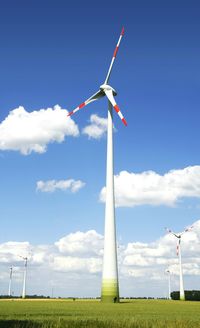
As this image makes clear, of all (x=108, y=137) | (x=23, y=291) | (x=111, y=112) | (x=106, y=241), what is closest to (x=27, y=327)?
(x=106, y=241)

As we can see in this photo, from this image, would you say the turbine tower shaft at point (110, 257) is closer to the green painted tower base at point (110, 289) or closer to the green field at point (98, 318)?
the green painted tower base at point (110, 289)

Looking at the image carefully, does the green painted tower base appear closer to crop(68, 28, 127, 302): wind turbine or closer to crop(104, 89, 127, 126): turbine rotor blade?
crop(68, 28, 127, 302): wind turbine

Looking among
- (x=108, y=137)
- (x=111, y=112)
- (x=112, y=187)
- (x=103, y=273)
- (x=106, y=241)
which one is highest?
(x=111, y=112)

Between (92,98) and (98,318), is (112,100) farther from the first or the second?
(98,318)

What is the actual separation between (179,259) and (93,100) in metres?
62.1

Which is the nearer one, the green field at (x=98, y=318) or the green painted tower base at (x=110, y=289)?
the green field at (x=98, y=318)

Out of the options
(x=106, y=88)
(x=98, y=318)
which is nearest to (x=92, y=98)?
(x=106, y=88)

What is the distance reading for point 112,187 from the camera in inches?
3403

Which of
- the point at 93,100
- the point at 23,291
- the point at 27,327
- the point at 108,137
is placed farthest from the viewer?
the point at 23,291

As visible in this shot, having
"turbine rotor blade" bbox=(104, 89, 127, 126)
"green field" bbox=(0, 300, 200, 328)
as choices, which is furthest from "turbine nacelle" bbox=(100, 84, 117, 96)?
"green field" bbox=(0, 300, 200, 328)

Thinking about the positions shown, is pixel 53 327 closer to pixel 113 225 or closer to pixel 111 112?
pixel 113 225

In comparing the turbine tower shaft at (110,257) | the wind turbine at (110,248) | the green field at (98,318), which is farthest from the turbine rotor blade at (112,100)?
→ the green field at (98,318)

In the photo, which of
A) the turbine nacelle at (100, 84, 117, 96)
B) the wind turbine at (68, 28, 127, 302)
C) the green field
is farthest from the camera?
the turbine nacelle at (100, 84, 117, 96)

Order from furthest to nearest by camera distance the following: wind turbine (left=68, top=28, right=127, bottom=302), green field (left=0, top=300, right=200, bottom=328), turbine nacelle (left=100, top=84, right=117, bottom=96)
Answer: turbine nacelle (left=100, top=84, right=117, bottom=96) → wind turbine (left=68, top=28, right=127, bottom=302) → green field (left=0, top=300, right=200, bottom=328)
